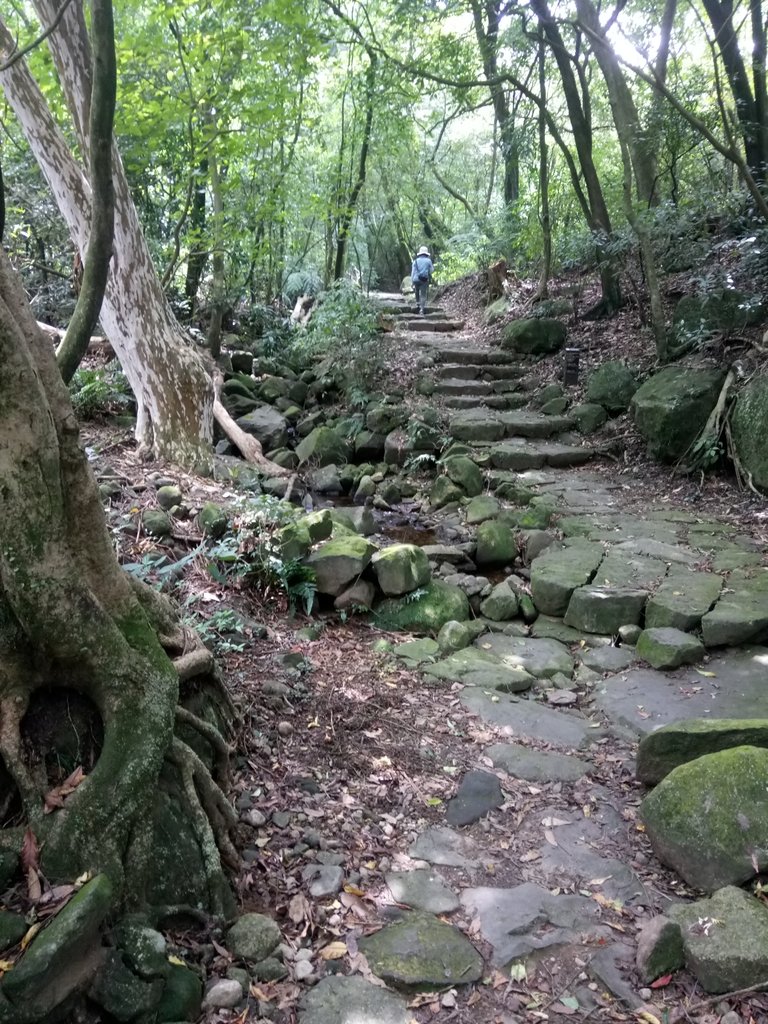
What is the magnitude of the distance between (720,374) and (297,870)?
22.6 feet

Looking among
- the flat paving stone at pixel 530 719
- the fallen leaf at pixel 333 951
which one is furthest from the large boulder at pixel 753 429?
the fallen leaf at pixel 333 951

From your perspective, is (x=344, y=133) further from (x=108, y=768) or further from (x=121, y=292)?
(x=108, y=768)

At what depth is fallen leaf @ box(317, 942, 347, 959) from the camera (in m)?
2.29

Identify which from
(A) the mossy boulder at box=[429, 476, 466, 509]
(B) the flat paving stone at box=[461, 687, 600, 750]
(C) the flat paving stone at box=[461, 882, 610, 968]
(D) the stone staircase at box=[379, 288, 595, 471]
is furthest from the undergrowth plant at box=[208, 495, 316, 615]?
(D) the stone staircase at box=[379, 288, 595, 471]

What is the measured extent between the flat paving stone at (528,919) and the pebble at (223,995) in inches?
34.1

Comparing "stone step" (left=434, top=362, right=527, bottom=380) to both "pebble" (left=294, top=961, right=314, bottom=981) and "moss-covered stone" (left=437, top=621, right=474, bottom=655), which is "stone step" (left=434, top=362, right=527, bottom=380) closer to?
"moss-covered stone" (left=437, top=621, right=474, bottom=655)

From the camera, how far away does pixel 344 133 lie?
14.5m

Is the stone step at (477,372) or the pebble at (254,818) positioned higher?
the stone step at (477,372)

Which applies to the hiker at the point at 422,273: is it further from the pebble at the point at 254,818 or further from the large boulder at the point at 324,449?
the pebble at the point at 254,818

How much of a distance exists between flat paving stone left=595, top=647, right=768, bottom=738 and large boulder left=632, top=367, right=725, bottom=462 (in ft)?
11.7

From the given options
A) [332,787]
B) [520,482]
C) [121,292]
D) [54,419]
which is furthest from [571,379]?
[54,419]

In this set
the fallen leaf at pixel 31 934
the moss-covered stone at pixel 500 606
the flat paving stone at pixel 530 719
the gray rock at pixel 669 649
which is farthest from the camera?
the moss-covered stone at pixel 500 606

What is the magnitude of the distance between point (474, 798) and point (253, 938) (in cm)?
131

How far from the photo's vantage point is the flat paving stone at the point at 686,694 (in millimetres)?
3881
